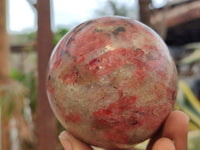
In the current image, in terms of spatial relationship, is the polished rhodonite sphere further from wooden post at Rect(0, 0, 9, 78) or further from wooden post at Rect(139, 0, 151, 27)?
wooden post at Rect(0, 0, 9, 78)

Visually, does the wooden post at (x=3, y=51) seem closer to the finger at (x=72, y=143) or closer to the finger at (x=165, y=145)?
the finger at (x=72, y=143)

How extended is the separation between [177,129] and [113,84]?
25 cm

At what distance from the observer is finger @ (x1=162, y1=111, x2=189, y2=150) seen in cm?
73

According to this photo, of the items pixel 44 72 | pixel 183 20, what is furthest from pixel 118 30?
pixel 183 20

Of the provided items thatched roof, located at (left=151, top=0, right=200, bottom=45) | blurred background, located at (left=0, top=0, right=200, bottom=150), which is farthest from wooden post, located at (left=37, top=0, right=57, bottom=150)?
thatched roof, located at (left=151, top=0, right=200, bottom=45)

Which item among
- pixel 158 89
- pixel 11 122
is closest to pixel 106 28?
pixel 158 89

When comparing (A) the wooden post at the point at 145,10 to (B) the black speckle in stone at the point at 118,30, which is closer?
(B) the black speckle in stone at the point at 118,30

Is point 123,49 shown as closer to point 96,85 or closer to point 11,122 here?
point 96,85

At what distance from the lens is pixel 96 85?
0.64 meters

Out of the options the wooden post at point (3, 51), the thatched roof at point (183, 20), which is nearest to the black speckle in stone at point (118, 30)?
the thatched roof at point (183, 20)

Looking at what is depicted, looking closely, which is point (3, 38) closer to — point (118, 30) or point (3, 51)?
point (3, 51)

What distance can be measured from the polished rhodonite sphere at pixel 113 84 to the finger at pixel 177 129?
4 centimetres

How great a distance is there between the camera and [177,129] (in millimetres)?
733

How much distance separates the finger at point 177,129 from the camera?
73 cm
